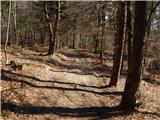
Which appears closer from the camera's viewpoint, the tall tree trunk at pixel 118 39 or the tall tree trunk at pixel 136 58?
the tall tree trunk at pixel 136 58

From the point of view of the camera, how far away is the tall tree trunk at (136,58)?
13023mm

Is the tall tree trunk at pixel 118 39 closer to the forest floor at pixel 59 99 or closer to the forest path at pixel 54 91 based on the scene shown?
the forest floor at pixel 59 99

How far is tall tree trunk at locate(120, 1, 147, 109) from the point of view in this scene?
1302 centimetres

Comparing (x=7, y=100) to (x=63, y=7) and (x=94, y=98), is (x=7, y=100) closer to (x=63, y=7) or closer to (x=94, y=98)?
(x=94, y=98)

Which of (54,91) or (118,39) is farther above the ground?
(118,39)

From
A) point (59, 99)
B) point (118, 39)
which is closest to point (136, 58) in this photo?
point (59, 99)

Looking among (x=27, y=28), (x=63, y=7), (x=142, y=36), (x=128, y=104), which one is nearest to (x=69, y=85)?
(x=128, y=104)

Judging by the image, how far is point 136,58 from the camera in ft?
43.8

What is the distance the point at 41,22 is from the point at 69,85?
93.7 feet

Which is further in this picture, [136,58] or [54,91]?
[54,91]

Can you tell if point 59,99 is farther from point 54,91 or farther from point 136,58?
point 136,58

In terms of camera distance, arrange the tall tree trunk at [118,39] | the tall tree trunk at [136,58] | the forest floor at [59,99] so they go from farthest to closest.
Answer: the tall tree trunk at [118,39]
the tall tree trunk at [136,58]
the forest floor at [59,99]

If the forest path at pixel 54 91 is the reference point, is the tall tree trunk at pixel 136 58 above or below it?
above

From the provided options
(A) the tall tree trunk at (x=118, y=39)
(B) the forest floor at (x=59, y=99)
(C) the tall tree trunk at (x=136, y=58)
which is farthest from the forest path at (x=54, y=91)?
(C) the tall tree trunk at (x=136, y=58)
